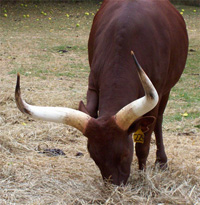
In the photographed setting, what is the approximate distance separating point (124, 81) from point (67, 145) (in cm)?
205

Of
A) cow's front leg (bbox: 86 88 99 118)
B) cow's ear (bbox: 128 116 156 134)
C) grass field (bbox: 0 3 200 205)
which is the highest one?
cow's ear (bbox: 128 116 156 134)

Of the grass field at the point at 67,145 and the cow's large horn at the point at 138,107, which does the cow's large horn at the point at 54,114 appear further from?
the grass field at the point at 67,145

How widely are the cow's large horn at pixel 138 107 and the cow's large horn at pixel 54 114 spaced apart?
0.98ft

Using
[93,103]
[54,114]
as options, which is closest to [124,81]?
[93,103]

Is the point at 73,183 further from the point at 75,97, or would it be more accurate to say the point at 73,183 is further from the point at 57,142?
the point at 75,97

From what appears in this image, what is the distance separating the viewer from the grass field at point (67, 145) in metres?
3.94

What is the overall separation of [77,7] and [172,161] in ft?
47.8

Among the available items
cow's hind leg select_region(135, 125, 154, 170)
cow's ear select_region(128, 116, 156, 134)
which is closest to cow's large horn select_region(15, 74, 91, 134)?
cow's ear select_region(128, 116, 156, 134)

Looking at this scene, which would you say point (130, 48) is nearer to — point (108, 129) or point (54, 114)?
point (108, 129)

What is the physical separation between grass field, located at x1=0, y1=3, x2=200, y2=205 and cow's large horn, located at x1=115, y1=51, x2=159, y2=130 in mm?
628

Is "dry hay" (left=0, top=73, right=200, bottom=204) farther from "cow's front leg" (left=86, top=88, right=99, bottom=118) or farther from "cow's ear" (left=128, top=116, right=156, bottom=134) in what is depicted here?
"cow's front leg" (left=86, top=88, right=99, bottom=118)

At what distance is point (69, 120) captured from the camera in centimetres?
345

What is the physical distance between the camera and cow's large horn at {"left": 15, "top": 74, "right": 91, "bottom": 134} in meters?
3.25

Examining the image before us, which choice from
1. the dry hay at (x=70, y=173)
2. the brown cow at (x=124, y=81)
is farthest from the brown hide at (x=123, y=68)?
the dry hay at (x=70, y=173)
